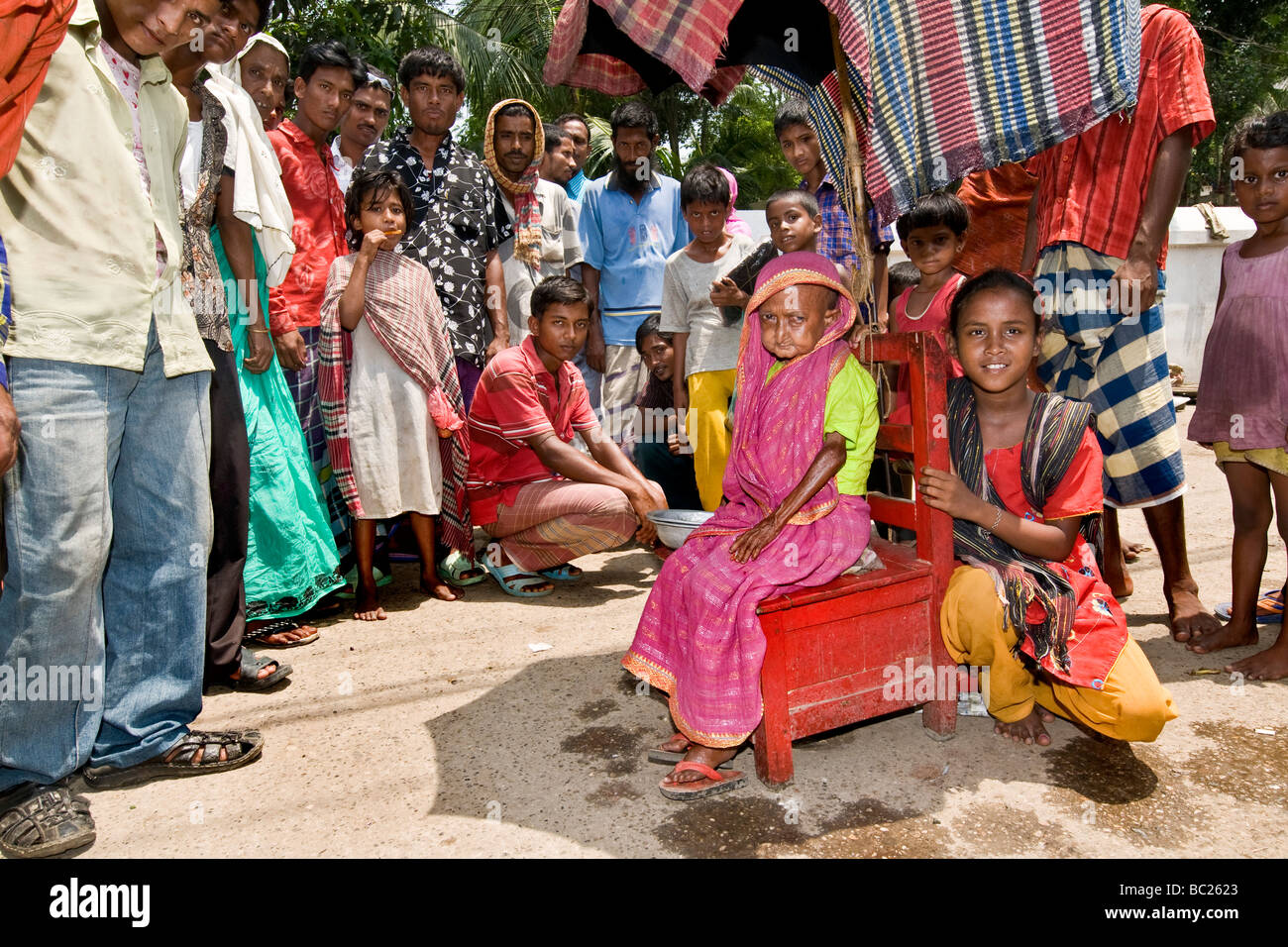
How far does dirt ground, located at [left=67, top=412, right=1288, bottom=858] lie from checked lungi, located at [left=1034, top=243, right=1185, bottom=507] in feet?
2.21

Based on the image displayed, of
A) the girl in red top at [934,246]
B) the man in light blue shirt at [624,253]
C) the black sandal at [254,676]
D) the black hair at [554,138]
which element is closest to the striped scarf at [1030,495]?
the girl in red top at [934,246]

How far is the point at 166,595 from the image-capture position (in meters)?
2.73

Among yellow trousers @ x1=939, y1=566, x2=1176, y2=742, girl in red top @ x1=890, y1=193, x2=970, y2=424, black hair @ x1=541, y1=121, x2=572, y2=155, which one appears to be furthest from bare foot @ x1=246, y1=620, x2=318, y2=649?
black hair @ x1=541, y1=121, x2=572, y2=155

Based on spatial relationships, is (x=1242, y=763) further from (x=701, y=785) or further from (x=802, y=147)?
(x=802, y=147)

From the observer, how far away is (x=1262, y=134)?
330 centimetres

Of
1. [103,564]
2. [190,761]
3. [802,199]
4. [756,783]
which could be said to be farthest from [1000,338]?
[190,761]

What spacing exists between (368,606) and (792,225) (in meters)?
2.76

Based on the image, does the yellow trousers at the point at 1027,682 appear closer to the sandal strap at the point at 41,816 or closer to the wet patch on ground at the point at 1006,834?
the wet patch on ground at the point at 1006,834

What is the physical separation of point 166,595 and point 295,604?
1.39 metres

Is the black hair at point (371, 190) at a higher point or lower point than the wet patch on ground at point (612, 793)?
higher

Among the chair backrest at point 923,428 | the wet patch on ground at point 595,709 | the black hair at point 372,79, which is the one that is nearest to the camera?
the chair backrest at point 923,428

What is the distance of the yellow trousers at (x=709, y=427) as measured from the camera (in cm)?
505

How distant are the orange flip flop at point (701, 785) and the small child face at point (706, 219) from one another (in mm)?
3357

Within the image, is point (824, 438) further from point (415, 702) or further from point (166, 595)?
point (166, 595)
